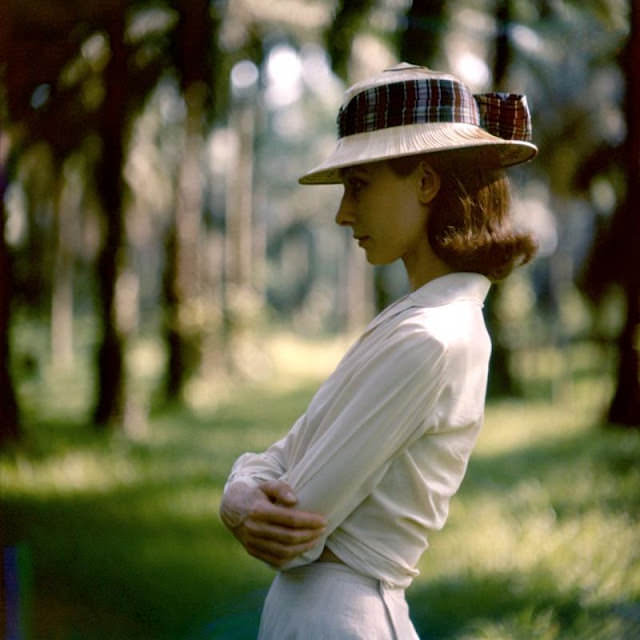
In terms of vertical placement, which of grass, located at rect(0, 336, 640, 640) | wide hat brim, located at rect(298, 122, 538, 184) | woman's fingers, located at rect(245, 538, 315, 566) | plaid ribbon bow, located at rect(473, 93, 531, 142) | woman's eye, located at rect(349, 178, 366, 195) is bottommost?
grass, located at rect(0, 336, 640, 640)

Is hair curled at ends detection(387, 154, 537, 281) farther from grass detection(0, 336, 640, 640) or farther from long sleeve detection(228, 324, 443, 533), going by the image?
grass detection(0, 336, 640, 640)

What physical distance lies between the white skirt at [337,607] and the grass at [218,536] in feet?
7.06

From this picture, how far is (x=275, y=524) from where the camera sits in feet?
3.29

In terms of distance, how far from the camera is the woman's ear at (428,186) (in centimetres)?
110

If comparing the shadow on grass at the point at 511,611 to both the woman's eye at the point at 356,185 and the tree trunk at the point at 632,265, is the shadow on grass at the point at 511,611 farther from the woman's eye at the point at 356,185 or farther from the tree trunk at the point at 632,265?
the woman's eye at the point at 356,185

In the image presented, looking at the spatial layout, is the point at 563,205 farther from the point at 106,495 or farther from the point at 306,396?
the point at 106,495

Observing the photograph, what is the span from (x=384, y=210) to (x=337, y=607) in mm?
536

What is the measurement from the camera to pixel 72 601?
122 inches

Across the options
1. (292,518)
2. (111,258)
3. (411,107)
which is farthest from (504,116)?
(111,258)

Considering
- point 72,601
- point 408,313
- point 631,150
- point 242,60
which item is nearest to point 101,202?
point 242,60

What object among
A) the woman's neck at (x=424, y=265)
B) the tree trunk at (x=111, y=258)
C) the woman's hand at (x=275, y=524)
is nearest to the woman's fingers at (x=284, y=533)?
the woman's hand at (x=275, y=524)

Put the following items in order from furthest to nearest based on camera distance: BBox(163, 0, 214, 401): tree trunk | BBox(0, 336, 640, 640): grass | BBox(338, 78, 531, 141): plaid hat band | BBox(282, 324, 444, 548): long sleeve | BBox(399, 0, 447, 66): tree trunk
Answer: BBox(163, 0, 214, 401): tree trunk → BBox(399, 0, 447, 66): tree trunk → BBox(0, 336, 640, 640): grass → BBox(338, 78, 531, 141): plaid hat band → BBox(282, 324, 444, 548): long sleeve

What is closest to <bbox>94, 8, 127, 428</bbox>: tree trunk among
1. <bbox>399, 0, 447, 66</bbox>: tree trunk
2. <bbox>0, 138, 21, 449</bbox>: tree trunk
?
<bbox>0, 138, 21, 449</bbox>: tree trunk

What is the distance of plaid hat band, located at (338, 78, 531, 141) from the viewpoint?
108 centimetres
